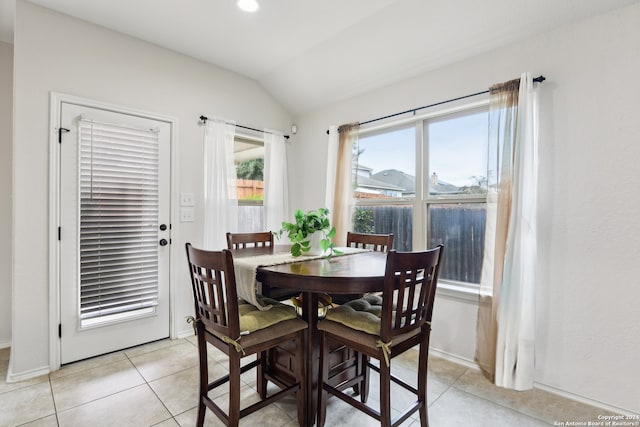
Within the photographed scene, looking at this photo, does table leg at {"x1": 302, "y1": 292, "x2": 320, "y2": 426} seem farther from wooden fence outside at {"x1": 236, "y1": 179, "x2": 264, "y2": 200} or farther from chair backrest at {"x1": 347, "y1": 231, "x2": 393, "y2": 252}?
wooden fence outside at {"x1": 236, "y1": 179, "x2": 264, "y2": 200}

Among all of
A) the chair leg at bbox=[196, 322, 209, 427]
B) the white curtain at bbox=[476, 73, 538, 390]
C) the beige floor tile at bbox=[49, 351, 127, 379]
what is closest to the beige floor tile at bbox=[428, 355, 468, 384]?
the white curtain at bbox=[476, 73, 538, 390]

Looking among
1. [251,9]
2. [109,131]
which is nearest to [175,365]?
[109,131]

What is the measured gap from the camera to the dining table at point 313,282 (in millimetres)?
1448

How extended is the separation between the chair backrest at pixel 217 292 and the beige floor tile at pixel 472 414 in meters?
1.32

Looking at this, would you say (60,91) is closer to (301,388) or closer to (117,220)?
(117,220)

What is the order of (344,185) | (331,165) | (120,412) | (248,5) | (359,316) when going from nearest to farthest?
(359,316) → (120,412) → (248,5) → (344,185) → (331,165)

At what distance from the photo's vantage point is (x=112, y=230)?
2.62 metres

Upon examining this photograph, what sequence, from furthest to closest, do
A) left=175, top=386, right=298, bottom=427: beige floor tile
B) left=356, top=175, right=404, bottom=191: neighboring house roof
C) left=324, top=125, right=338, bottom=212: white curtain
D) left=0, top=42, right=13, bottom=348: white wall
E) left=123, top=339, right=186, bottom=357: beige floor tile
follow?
left=324, top=125, right=338, bottom=212: white curtain → left=356, top=175, right=404, bottom=191: neighboring house roof → left=0, top=42, right=13, bottom=348: white wall → left=123, top=339, right=186, bottom=357: beige floor tile → left=175, top=386, right=298, bottom=427: beige floor tile

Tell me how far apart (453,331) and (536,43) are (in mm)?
2264

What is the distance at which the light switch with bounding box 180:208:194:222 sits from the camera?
3008 mm

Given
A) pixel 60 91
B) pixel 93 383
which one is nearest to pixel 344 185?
pixel 60 91

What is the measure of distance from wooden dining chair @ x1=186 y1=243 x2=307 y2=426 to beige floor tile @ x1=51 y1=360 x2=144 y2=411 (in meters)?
0.90

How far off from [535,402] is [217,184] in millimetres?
3131

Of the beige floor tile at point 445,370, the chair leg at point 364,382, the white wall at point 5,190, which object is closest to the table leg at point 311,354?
the chair leg at point 364,382
